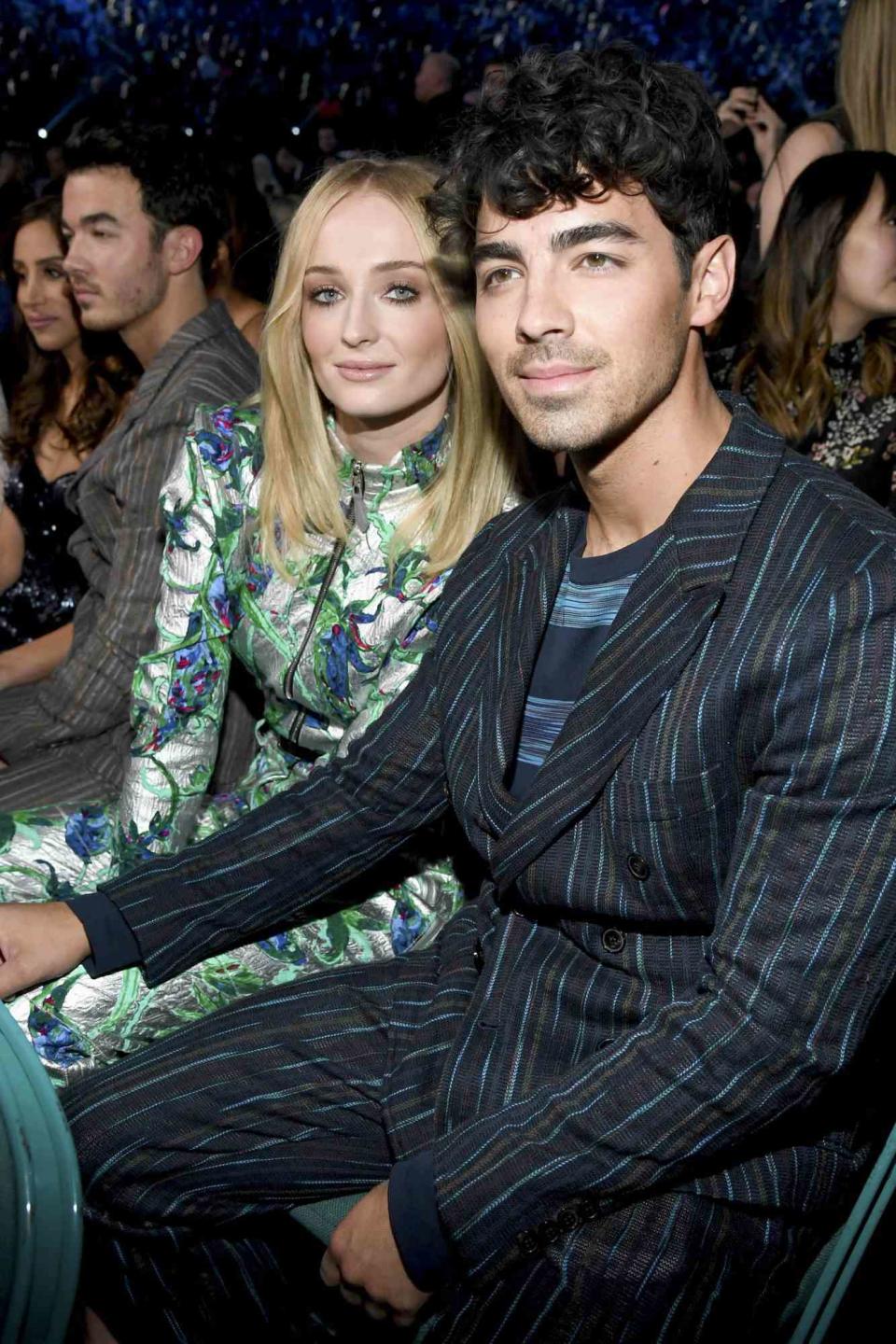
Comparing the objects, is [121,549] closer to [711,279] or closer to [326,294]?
[326,294]

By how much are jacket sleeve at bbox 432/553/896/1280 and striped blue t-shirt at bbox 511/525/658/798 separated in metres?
0.28

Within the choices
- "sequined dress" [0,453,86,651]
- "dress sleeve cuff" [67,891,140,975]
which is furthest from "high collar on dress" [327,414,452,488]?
"sequined dress" [0,453,86,651]

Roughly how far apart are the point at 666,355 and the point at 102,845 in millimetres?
1110

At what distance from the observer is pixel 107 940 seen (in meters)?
1.66

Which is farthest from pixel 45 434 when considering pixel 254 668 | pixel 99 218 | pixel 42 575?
pixel 254 668

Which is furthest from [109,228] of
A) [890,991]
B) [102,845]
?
[890,991]

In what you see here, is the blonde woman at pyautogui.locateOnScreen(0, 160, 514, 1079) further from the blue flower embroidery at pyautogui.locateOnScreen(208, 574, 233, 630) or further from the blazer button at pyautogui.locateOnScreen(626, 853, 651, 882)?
the blazer button at pyautogui.locateOnScreen(626, 853, 651, 882)

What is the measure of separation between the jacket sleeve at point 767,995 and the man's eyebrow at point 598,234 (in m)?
0.44

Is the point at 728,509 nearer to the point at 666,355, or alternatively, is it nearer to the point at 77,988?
the point at 666,355

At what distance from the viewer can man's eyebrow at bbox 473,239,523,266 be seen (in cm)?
155

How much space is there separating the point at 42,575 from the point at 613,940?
81.0 inches

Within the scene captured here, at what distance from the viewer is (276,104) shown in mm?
4840

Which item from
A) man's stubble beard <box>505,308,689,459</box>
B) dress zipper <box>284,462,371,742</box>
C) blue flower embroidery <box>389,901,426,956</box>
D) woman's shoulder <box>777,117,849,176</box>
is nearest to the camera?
man's stubble beard <box>505,308,689,459</box>

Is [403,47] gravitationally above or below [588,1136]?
above
